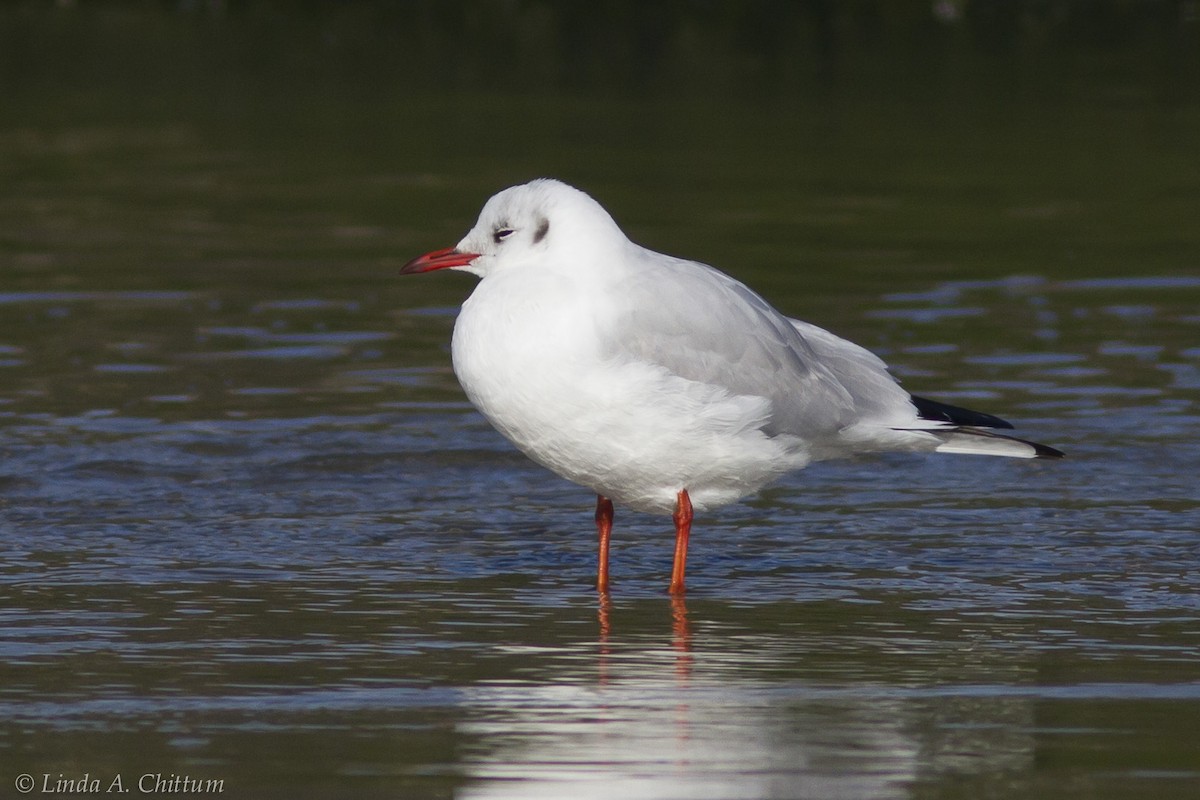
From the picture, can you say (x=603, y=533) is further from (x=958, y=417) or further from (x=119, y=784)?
(x=119, y=784)

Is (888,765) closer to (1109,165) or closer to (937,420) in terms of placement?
(937,420)

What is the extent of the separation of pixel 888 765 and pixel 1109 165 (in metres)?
13.4

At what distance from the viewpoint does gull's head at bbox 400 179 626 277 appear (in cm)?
684

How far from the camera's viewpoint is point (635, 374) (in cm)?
671

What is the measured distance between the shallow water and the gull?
0.41 metres

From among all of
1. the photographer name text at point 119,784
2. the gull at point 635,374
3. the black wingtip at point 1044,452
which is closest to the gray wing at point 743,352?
the gull at point 635,374

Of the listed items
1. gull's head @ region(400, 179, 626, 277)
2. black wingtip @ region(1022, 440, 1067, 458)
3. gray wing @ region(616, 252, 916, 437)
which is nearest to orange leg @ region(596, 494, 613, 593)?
gray wing @ region(616, 252, 916, 437)

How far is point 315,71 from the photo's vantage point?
24.4 m

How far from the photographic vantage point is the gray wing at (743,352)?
22.4 feet

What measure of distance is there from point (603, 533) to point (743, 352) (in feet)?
2.55

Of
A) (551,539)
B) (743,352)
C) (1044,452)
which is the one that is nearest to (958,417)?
(1044,452)

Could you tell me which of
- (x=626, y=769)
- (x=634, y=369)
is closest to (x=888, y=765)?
(x=626, y=769)

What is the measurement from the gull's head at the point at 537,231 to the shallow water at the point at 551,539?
109 cm

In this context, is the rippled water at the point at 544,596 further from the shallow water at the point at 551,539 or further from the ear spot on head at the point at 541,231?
the ear spot on head at the point at 541,231
